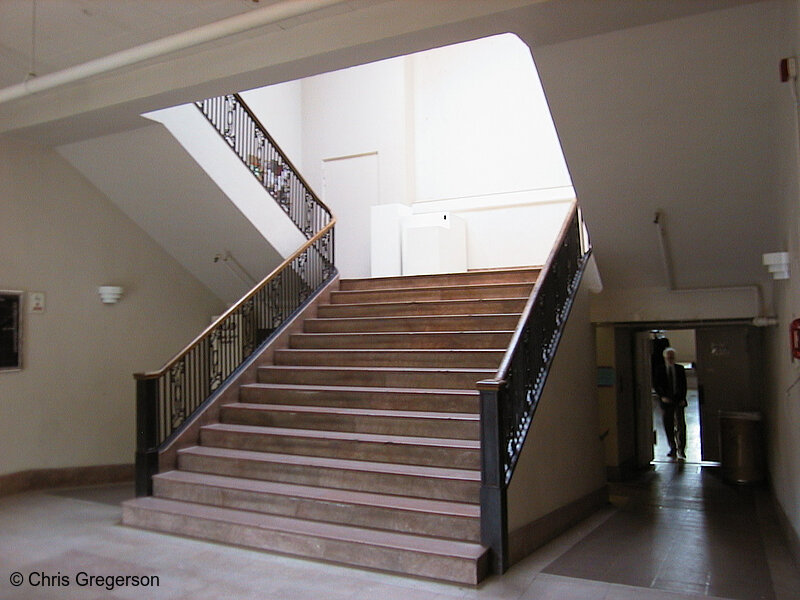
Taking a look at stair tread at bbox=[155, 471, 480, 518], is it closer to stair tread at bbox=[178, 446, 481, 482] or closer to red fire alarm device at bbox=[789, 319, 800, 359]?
stair tread at bbox=[178, 446, 481, 482]

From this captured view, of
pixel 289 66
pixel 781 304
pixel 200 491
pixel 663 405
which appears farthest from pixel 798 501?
pixel 663 405

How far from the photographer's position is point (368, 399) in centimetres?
582

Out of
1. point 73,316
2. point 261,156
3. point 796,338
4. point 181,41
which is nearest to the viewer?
point 796,338

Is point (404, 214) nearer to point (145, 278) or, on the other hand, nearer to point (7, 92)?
point (145, 278)

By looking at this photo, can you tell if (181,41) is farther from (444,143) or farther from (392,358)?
(444,143)

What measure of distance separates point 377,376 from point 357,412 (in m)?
0.57

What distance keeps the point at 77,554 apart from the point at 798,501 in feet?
15.8

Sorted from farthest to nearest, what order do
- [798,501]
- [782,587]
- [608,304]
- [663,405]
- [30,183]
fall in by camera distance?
1. [663,405]
2. [608,304]
3. [30,183]
4. [798,501]
5. [782,587]

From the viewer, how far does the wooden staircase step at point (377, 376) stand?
571cm

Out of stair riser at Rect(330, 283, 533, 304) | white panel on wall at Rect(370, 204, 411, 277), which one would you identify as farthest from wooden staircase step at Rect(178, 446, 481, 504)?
white panel on wall at Rect(370, 204, 411, 277)

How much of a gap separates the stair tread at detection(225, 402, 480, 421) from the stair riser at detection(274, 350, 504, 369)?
658 millimetres

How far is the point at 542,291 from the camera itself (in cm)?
543

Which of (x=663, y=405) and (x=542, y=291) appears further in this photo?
(x=663, y=405)

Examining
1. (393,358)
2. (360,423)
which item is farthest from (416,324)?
(360,423)
